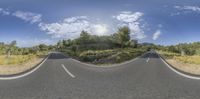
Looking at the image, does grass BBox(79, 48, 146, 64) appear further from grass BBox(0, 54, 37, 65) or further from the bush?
grass BBox(0, 54, 37, 65)

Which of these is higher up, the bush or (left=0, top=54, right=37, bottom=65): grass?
the bush

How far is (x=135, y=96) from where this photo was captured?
33.0ft

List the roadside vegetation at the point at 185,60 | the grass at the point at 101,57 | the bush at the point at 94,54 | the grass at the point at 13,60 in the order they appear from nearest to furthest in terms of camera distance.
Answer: the roadside vegetation at the point at 185,60 < the grass at the point at 13,60 < the grass at the point at 101,57 < the bush at the point at 94,54

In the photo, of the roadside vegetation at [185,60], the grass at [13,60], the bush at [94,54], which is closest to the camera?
the roadside vegetation at [185,60]

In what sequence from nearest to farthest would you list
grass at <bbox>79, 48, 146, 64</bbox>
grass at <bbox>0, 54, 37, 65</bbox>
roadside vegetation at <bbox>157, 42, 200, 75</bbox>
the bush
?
roadside vegetation at <bbox>157, 42, 200, 75</bbox>
grass at <bbox>0, 54, 37, 65</bbox>
grass at <bbox>79, 48, 146, 64</bbox>
the bush

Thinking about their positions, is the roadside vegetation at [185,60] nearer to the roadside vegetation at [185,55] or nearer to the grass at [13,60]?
the roadside vegetation at [185,55]

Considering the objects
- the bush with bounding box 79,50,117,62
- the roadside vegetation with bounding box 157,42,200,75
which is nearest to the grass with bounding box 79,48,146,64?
the bush with bounding box 79,50,117,62

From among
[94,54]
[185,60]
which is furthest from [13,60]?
[185,60]

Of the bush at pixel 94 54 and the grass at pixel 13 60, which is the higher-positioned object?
the bush at pixel 94 54

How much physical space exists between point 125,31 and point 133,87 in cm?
7269

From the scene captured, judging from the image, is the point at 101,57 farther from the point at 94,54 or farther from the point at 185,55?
the point at 185,55

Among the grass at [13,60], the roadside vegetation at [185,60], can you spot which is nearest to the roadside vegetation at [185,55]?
the roadside vegetation at [185,60]

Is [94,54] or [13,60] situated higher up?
[94,54]

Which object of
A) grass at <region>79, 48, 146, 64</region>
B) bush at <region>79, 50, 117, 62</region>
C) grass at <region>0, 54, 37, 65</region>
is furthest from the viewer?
bush at <region>79, 50, 117, 62</region>
